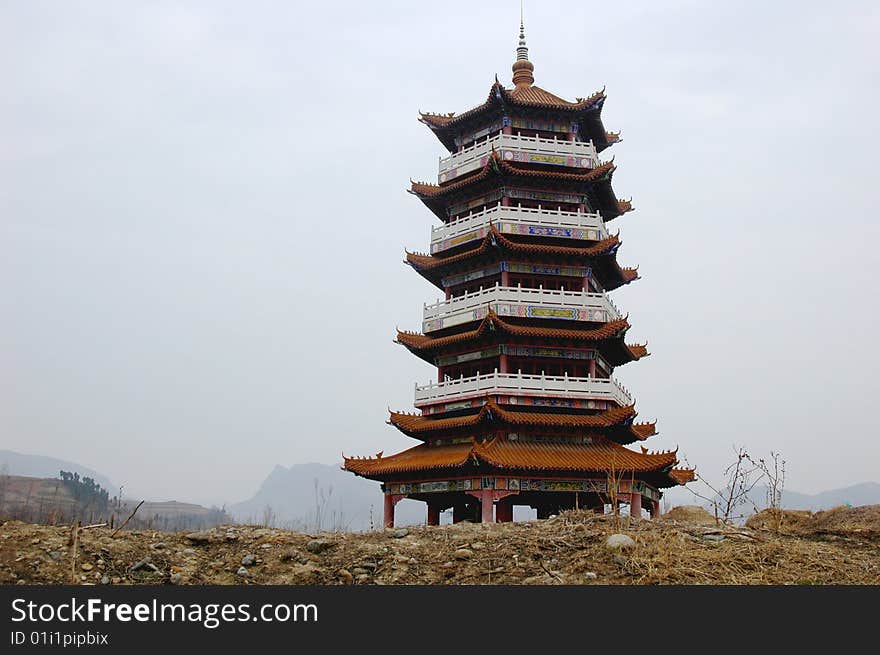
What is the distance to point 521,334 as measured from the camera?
94.5ft

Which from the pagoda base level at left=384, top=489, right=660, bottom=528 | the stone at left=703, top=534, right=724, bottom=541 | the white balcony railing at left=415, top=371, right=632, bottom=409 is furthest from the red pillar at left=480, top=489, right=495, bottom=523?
the stone at left=703, top=534, right=724, bottom=541

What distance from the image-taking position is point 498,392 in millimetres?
28219

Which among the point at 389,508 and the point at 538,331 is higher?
the point at 538,331

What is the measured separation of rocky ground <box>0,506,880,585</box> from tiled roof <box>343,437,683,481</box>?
11.4 metres

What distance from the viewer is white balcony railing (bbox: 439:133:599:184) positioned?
105ft

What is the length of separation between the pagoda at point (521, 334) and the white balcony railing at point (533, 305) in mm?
54

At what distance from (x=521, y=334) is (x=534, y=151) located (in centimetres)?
820

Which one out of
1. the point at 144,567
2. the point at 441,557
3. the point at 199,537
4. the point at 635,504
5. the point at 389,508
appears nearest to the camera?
the point at 144,567

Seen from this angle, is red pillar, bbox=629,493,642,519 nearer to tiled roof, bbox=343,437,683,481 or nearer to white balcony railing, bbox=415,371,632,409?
tiled roof, bbox=343,437,683,481

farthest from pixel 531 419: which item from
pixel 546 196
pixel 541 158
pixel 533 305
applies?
pixel 541 158

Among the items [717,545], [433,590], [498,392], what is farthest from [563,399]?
[433,590]

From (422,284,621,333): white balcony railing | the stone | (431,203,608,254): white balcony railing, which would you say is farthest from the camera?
(431,203,608,254): white balcony railing

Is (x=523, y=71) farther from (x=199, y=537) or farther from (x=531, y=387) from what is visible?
(x=199, y=537)

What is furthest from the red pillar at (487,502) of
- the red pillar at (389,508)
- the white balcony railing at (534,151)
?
the white balcony railing at (534,151)
